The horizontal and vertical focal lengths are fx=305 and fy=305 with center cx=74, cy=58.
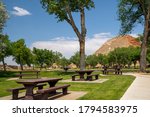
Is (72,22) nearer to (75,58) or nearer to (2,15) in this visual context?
(2,15)

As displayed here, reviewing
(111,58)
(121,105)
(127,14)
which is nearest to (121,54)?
(111,58)

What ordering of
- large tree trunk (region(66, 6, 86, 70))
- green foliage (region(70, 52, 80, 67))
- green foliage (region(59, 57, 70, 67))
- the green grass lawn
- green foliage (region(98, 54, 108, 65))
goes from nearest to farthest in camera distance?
the green grass lawn, large tree trunk (region(66, 6, 86, 70)), green foliage (region(98, 54, 108, 65)), green foliage (region(70, 52, 80, 67)), green foliage (region(59, 57, 70, 67))

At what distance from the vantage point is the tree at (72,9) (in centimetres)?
3269

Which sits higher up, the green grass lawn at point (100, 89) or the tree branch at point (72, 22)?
the tree branch at point (72, 22)

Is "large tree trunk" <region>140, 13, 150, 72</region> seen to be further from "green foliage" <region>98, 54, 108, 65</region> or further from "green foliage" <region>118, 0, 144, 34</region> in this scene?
"green foliage" <region>98, 54, 108, 65</region>

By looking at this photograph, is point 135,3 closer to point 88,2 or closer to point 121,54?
point 88,2

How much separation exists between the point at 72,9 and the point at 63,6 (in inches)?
45.5

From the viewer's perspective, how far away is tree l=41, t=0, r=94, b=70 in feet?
107

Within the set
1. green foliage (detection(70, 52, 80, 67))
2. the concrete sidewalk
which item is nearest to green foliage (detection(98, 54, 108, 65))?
green foliage (detection(70, 52, 80, 67))

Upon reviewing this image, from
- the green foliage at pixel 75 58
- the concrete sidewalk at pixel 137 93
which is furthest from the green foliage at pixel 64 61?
the concrete sidewalk at pixel 137 93

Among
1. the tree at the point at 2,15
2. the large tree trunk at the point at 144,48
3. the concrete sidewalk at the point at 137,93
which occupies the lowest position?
the concrete sidewalk at the point at 137,93

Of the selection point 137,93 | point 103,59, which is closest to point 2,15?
point 137,93

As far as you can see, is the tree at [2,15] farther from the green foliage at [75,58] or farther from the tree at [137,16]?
the green foliage at [75,58]

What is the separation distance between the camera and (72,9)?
1334 inches
